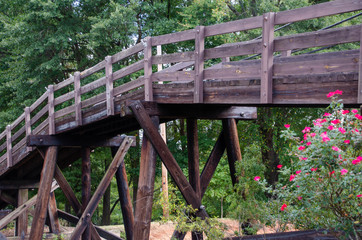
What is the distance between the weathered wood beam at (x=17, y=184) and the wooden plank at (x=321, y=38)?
946 centimetres

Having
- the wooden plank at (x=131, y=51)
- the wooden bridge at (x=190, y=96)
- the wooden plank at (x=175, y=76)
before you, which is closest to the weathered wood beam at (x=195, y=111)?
the wooden bridge at (x=190, y=96)

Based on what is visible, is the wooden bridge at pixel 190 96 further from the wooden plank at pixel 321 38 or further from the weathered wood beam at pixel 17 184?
the weathered wood beam at pixel 17 184

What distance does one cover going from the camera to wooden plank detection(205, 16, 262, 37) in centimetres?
555

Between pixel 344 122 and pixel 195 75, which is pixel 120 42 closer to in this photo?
pixel 195 75

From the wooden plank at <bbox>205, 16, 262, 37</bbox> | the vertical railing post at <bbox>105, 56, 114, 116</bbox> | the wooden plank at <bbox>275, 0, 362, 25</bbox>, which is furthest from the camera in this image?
the vertical railing post at <bbox>105, 56, 114, 116</bbox>

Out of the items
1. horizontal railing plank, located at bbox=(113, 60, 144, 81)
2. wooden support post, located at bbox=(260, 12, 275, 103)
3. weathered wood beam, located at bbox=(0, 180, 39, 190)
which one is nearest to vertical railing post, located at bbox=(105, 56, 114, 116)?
horizontal railing plank, located at bbox=(113, 60, 144, 81)

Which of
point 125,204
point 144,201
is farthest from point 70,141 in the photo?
point 144,201

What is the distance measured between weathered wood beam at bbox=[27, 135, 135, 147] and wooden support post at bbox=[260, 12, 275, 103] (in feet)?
18.9

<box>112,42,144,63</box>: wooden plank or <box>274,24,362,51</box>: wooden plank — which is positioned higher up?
<box>112,42,144,63</box>: wooden plank

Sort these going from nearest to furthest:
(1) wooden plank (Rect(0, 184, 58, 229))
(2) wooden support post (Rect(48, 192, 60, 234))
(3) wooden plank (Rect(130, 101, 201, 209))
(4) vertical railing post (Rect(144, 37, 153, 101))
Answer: (3) wooden plank (Rect(130, 101, 201, 209)) → (4) vertical railing post (Rect(144, 37, 153, 101)) → (1) wooden plank (Rect(0, 184, 58, 229)) → (2) wooden support post (Rect(48, 192, 60, 234))

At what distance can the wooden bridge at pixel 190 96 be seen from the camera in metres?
4.90

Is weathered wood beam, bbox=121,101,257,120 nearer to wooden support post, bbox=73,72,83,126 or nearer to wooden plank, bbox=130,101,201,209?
wooden plank, bbox=130,101,201,209

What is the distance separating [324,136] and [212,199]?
1481 cm

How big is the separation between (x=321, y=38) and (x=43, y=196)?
22.0 ft
